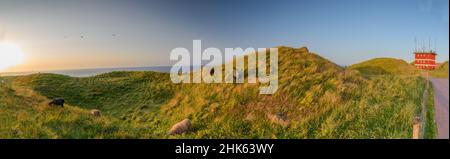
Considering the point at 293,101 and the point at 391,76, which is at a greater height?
the point at 391,76

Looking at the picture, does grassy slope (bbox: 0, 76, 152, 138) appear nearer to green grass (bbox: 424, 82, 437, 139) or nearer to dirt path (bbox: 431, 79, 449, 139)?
green grass (bbox: 424, 82, 437, 139)

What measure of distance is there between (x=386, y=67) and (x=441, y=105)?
9.60 ft

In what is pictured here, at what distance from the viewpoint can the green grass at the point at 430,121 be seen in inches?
252

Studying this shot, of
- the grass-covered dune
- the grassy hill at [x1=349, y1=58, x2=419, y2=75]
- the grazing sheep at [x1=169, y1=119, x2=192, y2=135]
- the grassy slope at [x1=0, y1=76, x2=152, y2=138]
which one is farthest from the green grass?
the grassy slope at [x1=0, y1=76, x2=152, y2=138]

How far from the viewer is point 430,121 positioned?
7.64 metres

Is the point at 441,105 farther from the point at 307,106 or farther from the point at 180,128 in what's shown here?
the point at 180,128

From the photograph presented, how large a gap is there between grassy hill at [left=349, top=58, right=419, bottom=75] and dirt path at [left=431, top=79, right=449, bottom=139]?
950 mm

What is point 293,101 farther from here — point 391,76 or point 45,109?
point 45,109

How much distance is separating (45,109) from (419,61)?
9.61m

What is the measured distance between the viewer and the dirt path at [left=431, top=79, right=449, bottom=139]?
6194 millimetres

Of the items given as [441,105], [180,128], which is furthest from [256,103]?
[441,105]
